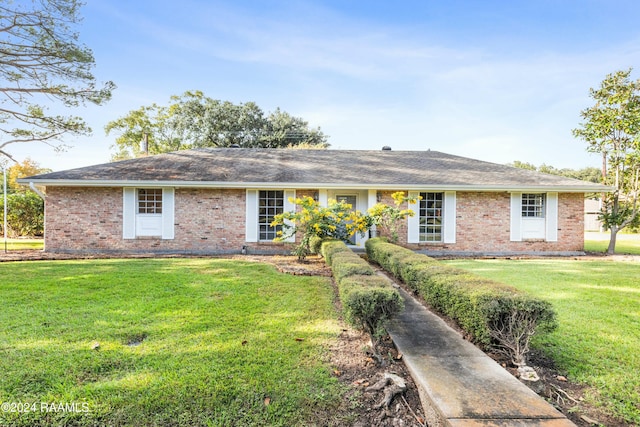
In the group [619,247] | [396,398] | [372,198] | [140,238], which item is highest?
[372,198]

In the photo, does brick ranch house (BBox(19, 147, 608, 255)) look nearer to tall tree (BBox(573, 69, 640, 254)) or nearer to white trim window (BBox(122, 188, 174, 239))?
white trim window (BBox(122, 188, 174, 239))

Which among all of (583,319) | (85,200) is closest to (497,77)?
(583,319)

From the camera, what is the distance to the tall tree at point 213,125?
2891 cm

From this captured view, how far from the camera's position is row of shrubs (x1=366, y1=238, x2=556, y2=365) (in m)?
2.88

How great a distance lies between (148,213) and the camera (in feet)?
37.0

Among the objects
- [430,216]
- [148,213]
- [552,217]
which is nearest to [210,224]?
[148,213]

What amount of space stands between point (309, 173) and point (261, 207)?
7.78 ft

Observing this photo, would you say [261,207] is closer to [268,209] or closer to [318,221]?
[268,209]

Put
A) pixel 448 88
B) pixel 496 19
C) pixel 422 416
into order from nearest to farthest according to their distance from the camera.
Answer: pixel 422 416, pixel 496 19, pixel 448 88

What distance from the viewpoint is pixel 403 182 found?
38.0 ft

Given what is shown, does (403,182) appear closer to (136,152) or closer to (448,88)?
(448,88)

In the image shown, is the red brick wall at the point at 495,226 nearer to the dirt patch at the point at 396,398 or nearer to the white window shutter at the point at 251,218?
the white window shutter at the point at 251,218

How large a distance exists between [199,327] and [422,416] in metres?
2.76

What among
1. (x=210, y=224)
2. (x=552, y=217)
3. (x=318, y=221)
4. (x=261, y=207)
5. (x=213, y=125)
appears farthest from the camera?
(x=213, y=125)
